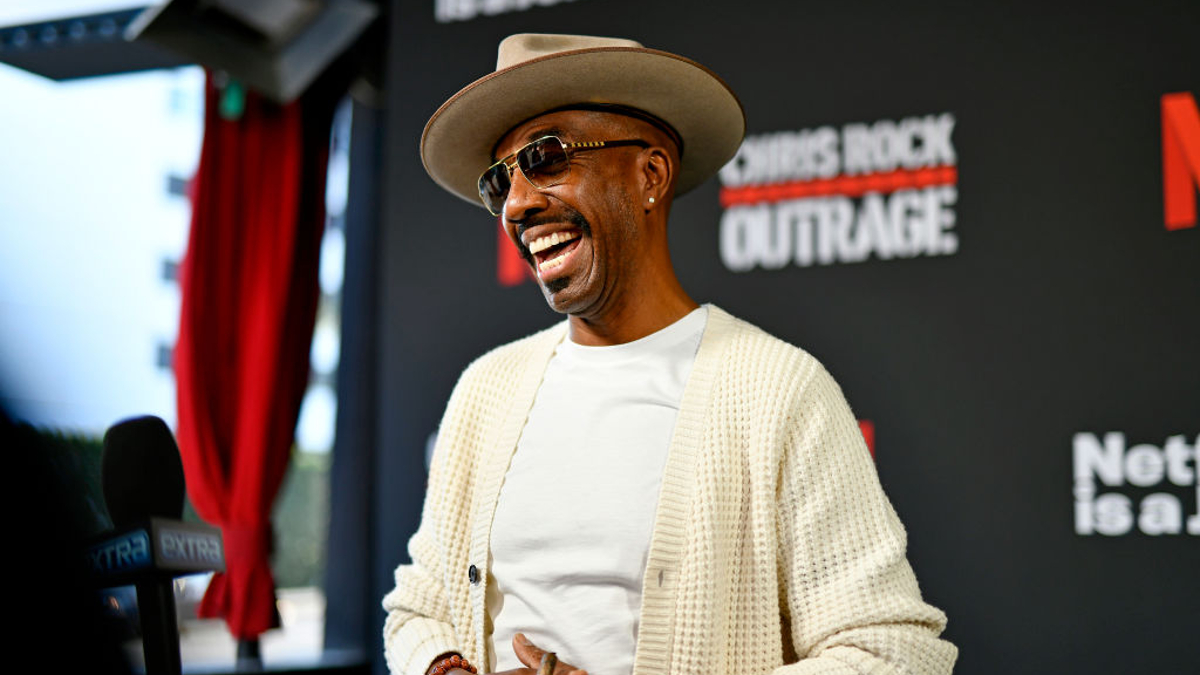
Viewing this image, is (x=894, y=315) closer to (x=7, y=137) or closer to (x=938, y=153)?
(x=938, y=153)

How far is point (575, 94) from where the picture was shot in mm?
1648

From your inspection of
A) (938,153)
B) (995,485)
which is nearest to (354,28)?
(938,153)

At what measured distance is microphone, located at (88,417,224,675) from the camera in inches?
41.3

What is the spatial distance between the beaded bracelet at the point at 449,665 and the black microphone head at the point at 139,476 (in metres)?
0.54

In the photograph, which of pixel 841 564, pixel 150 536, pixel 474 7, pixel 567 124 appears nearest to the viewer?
pixel 150 536

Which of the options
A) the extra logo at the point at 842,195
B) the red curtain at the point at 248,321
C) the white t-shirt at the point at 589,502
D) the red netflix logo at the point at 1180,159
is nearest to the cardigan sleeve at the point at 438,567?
the white t-shirt at the point at 589,502

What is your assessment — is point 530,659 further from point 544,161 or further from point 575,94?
point 575,94

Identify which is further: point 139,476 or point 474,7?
point 474,7

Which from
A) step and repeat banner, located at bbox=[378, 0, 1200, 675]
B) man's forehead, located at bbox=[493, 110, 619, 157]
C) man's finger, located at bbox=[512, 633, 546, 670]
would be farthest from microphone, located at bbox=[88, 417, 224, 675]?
step and repeat banner, located at bbox=[378, 0, 1200, 675]

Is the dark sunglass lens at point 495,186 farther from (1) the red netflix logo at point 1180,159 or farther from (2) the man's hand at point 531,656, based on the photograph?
(1) the red netflix logo at point 1180,159

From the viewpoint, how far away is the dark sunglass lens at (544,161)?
1.60 metres

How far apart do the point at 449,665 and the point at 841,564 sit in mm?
611

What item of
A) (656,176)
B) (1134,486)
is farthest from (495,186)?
(1134,486)

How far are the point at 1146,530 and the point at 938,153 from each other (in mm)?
1071
